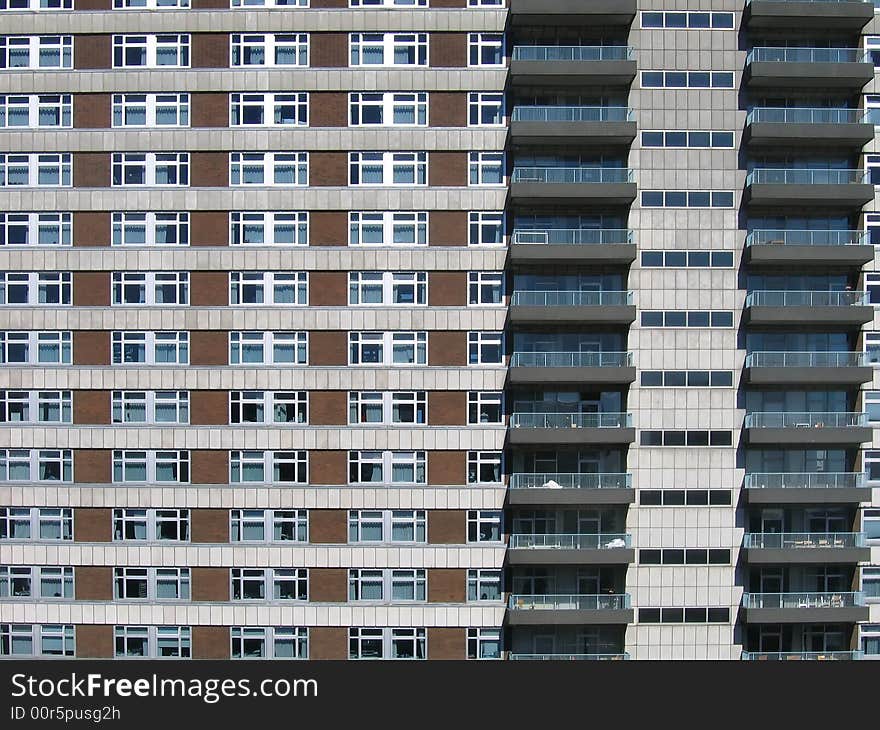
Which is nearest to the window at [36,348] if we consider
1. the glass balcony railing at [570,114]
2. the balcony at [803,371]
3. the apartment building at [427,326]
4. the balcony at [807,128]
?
the apartment building at [427,326]

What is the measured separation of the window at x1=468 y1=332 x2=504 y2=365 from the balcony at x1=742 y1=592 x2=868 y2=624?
12.4 m

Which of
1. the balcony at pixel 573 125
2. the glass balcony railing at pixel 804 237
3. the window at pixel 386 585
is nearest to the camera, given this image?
the balcony at pixel 573 125

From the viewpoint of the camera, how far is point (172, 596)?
3073 centimetres

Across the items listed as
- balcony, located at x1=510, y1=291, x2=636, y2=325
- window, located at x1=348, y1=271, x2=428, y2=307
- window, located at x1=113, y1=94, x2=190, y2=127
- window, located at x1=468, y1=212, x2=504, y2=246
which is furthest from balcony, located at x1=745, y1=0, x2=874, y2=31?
window, located at x1=113, y1=94, x2=190, y2=127

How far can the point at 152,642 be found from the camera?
3062 centimetres

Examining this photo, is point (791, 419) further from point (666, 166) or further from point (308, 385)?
point (308, 385)

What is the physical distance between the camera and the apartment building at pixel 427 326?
3061 cm

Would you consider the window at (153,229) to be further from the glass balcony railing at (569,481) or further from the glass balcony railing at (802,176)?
the glass balcony railing at (802,176)

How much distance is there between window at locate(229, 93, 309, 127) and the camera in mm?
31312

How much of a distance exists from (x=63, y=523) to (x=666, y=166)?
2553cm

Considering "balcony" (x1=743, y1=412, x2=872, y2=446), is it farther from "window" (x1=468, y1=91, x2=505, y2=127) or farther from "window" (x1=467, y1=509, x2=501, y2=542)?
"window" (x1=468, y1=91, x2=505, y2=127)

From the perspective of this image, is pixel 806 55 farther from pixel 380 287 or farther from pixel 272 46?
pixel 272 46

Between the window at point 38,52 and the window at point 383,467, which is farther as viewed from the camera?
the window at point 38,52

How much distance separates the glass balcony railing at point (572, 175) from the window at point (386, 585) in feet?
48.6
